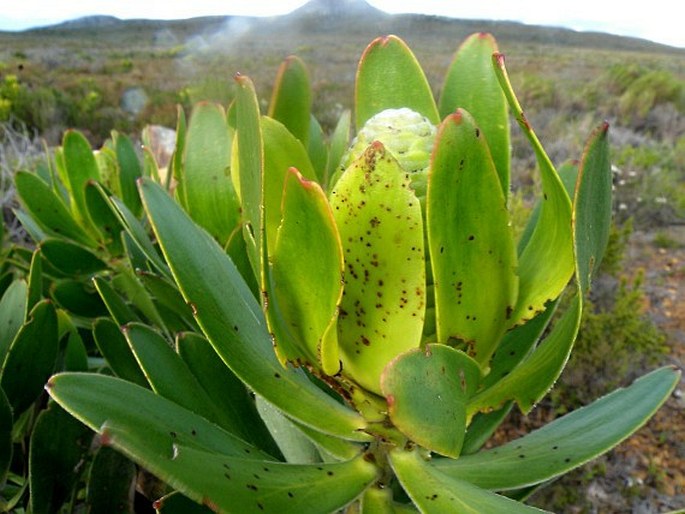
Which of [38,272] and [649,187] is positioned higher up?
[38,272]

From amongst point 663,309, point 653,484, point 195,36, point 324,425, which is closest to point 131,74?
point 195,36

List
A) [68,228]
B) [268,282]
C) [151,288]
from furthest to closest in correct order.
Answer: [68,228] → [151,288] → [268,282]

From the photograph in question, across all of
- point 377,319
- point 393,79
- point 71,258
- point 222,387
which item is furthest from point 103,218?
point 377,319

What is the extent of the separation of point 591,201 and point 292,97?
0.35 m

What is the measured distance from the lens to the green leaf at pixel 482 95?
0.65 m

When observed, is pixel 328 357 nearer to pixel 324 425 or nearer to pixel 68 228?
pixel 324 425

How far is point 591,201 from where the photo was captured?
0.52m

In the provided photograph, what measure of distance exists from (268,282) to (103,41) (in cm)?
2013

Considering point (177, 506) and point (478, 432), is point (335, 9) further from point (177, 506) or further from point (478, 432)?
point (177, 506)

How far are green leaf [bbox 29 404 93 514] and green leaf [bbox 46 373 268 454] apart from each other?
10.3 inches

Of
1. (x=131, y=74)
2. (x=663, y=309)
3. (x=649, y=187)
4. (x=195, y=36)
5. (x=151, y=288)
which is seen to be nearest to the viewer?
(x=151, y=288)

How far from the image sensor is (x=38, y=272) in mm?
994

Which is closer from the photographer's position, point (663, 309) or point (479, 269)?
point (479, 269)

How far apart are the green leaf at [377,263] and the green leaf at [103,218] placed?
780 mm
